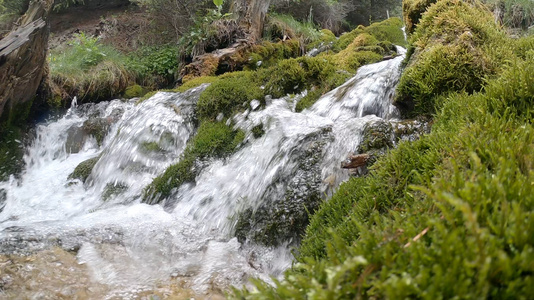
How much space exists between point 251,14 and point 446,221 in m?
9.98

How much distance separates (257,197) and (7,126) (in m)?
6.54

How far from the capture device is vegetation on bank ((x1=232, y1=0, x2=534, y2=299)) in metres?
Result: 1.07

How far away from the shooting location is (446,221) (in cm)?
138

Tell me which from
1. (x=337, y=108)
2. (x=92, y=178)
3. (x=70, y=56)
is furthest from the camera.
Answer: (x=70, y=56)

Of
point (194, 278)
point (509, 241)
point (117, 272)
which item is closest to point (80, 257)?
point (117, 272)

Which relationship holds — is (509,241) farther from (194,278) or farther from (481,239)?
(194,278)

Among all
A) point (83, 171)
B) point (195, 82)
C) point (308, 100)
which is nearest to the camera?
point (308, 100)

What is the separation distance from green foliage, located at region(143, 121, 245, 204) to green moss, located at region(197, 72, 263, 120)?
1.35 ft

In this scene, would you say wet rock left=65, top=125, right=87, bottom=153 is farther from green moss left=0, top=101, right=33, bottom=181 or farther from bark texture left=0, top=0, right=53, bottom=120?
bark texture left=0, top=0, right=53, bottom=120

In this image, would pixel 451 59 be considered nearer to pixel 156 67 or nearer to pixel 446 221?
pixel 446 221

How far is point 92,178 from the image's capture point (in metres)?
6.14

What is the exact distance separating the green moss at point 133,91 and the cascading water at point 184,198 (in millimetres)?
3323

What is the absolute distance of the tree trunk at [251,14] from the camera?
32.9 feet

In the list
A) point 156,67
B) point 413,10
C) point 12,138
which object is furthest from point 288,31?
point 12,138
